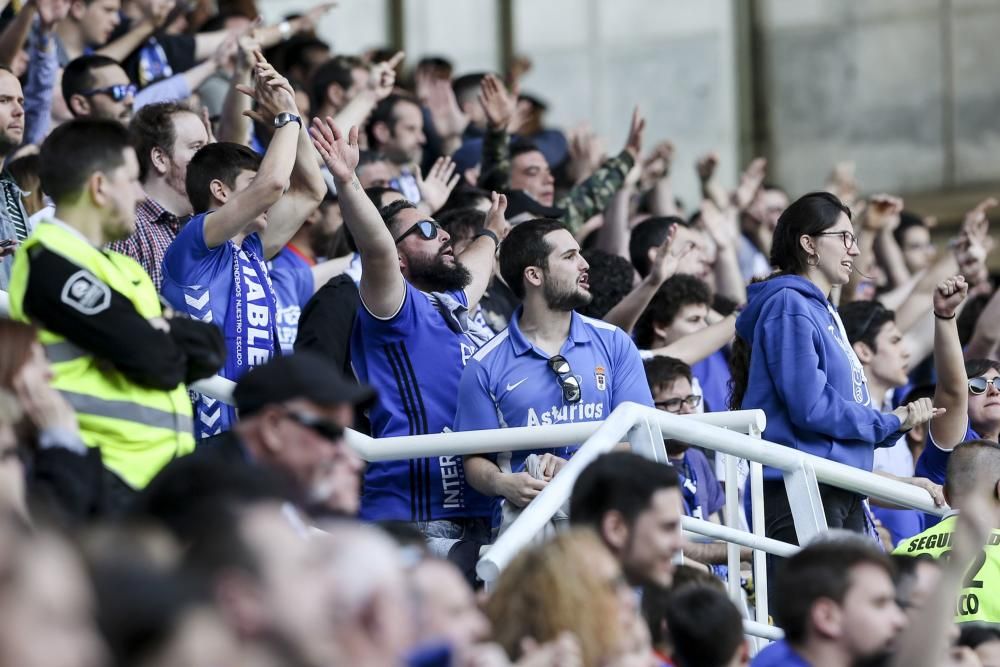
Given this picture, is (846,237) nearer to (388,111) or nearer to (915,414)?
(915,414)

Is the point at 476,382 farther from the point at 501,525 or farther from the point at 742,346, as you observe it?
the point at 742,346

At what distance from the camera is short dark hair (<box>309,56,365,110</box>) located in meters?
9.60

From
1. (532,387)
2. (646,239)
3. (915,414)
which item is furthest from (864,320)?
(532,387)

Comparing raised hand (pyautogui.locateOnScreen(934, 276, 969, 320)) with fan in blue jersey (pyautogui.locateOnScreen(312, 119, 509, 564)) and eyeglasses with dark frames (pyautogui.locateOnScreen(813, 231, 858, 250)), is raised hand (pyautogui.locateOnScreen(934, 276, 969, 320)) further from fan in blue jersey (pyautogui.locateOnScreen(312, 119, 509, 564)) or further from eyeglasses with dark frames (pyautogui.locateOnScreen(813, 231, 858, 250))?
fan in blue jersey (pyautogui.locateOnScreen(312, 119, 509, 564))

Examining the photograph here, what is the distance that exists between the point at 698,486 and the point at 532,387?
4.37 feet

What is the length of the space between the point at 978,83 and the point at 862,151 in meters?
0.89

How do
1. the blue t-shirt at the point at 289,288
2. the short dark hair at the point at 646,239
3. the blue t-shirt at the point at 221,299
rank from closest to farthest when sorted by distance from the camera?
the blue t-shirt at the point at 221,299 < the blue t-shirt at the point at 289,288 < the short dark hair at the point at 646,239

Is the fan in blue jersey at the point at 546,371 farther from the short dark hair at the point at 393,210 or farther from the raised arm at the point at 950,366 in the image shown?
the raised arm at the point at 950,366

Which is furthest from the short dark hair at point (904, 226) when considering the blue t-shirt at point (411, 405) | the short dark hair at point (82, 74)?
the blue t-shirt at point (411, 405)

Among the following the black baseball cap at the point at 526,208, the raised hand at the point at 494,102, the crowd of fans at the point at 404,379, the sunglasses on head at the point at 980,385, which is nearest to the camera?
the crowd of fans at the point at 404,379

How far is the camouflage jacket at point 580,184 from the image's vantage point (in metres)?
8.90

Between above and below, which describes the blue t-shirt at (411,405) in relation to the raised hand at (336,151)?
below

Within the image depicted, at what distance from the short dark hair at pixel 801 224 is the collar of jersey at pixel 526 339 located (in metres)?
0.85

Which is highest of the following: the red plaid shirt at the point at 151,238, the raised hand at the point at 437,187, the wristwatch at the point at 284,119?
the wristwatch at the point at 284,119
